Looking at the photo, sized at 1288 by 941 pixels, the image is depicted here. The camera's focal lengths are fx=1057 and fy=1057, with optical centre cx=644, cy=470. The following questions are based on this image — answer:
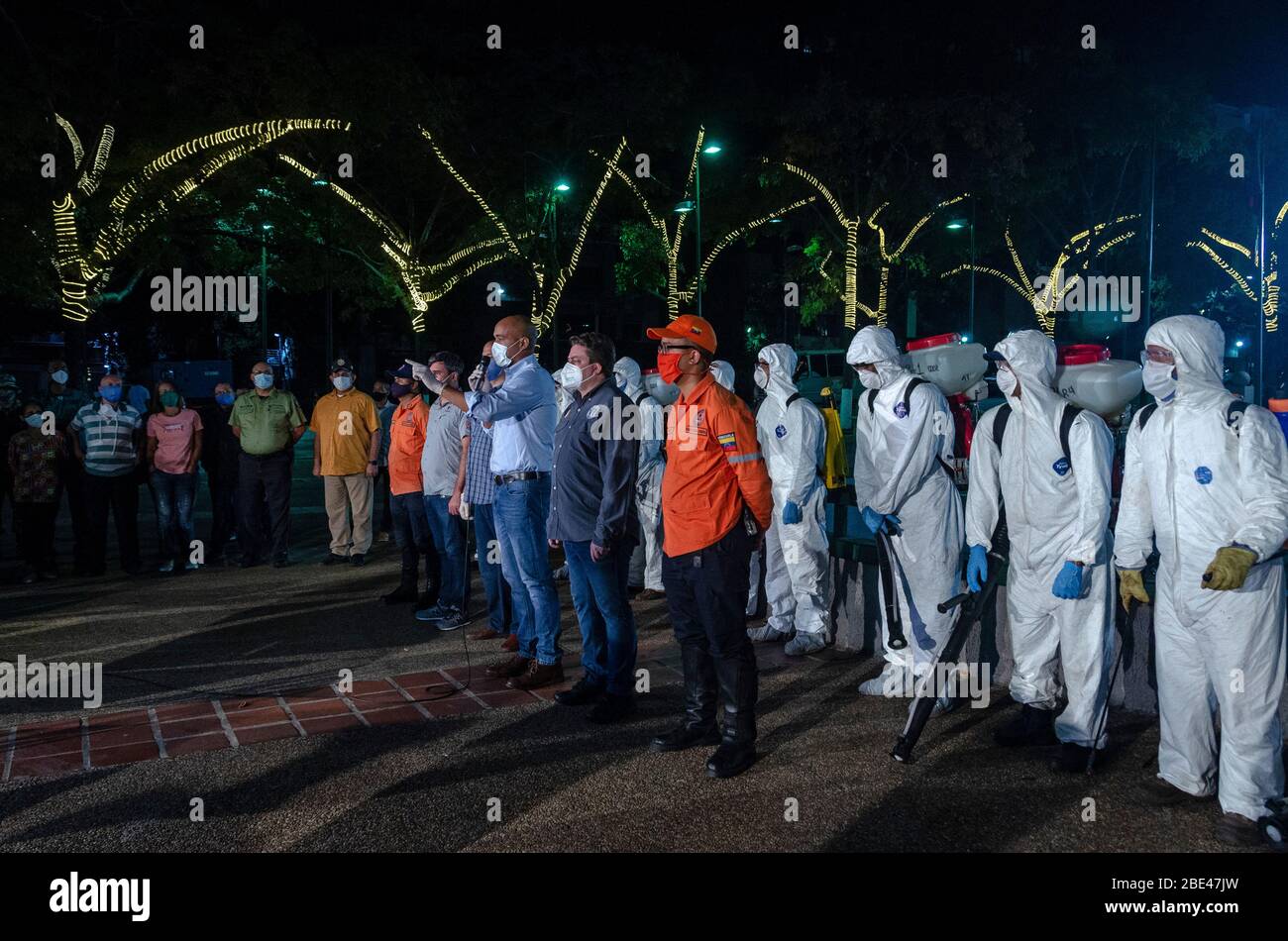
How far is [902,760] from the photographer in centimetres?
493

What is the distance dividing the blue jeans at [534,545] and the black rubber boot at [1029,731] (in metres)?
2.57

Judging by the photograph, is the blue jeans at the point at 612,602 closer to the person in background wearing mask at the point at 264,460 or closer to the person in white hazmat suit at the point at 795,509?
the person in white hazmat suit at the point at 795,509

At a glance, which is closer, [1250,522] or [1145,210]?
[1250,522]

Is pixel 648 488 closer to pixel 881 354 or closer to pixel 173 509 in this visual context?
pixel 881 354

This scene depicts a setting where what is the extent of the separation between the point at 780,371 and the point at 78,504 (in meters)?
7.48

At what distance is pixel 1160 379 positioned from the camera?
4375 mm

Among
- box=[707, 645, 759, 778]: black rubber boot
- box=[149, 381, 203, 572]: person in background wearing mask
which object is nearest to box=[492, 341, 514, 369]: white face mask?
box=[707, 645, 759, 778]: black rubber boot

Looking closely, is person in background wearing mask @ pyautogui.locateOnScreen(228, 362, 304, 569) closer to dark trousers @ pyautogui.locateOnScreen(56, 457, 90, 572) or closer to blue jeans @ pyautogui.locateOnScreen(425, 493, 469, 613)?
dark trousers @ pyautogui.locateOnScreen(56, 457, 90, 572)

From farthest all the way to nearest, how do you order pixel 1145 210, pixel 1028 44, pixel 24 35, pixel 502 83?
pixel 1145 210
pixel 1028 44
pixel 502 83
pixel 24 35

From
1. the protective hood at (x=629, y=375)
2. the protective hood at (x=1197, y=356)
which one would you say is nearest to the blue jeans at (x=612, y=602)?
the protective hood at (x=1197, y=356)

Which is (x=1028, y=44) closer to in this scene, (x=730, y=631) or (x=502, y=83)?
(x=502, y=83)

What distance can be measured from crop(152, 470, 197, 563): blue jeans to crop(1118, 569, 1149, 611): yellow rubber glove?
9116 millimetres

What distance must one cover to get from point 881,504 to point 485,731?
2.52 meters
